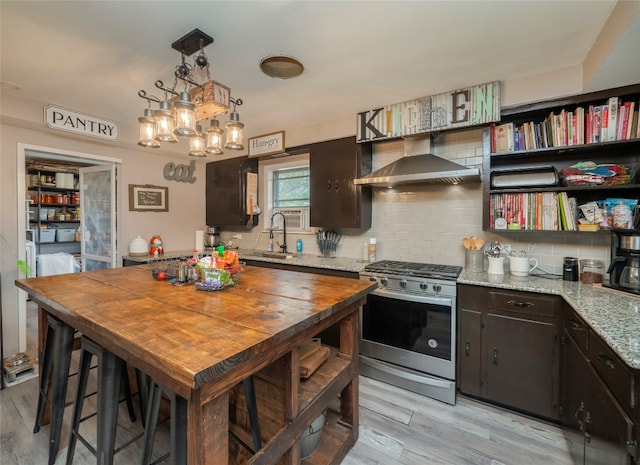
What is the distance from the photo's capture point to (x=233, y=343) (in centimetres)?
92

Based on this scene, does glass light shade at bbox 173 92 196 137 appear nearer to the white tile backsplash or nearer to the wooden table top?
the wooden table top

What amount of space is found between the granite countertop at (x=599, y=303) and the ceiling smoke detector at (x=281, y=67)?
203 centimetres

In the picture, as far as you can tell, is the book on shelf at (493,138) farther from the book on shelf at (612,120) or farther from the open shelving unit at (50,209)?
the open shelving unit at (50,209)

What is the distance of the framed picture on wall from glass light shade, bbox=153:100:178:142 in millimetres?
2398

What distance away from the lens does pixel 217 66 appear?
2131 mm

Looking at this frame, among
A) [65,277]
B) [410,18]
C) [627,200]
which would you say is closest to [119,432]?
[65,277]

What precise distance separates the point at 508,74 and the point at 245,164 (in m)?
3.09

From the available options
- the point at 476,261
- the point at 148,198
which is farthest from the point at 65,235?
the point at 476,261

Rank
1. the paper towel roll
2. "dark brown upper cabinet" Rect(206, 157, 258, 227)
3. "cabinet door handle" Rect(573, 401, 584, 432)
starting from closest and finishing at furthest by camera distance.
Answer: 1. "cabinet door handle" Rect(573, 401, 584, 432)
2. "dark brown upper cabinet" Rect(206, 157, 258, 227)
3. the paper towel roll

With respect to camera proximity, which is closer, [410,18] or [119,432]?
[410,18]

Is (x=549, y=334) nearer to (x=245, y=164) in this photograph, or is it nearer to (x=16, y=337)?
(x=245, y=164)

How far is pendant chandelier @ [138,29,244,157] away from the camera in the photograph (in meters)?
1.63

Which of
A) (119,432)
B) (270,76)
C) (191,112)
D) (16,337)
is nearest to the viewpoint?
(191,112)

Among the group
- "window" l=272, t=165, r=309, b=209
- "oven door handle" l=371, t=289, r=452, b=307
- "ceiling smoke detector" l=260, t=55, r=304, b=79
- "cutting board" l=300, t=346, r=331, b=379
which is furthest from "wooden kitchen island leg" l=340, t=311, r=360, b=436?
"window" l=272, t=165, r=309, b=209
